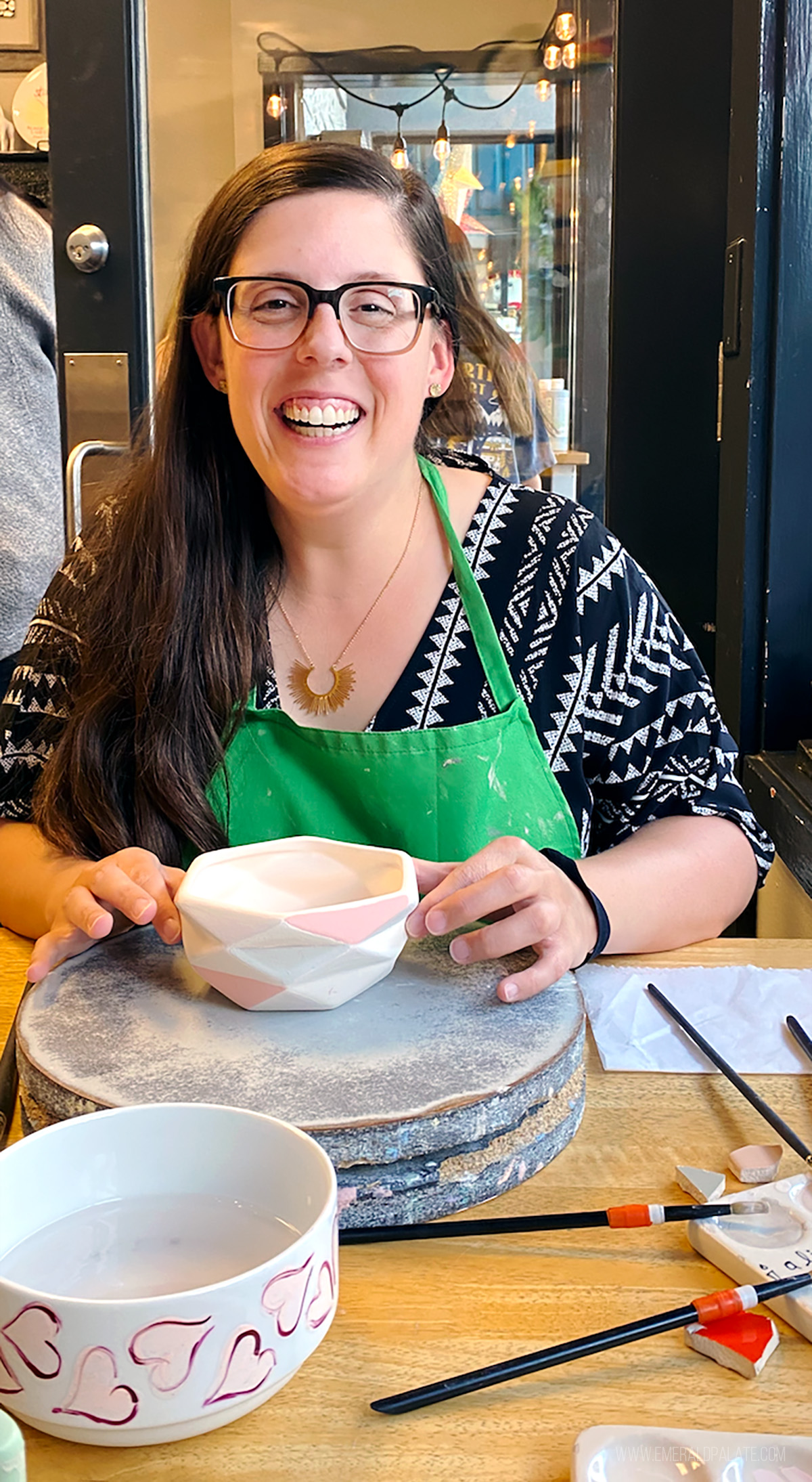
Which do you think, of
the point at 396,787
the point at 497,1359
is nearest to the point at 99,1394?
the point at 497,1359

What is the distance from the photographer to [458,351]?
1.48 metres

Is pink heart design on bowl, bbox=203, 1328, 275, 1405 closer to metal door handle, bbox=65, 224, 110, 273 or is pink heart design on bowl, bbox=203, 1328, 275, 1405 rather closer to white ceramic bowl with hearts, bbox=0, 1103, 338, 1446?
white ceramic bowl with hearts, bbox=0, 1103, 338, 1446

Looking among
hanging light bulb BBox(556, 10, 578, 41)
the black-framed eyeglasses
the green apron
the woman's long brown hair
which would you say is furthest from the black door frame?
the green apron

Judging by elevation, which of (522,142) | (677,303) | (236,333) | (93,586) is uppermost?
(522,142)

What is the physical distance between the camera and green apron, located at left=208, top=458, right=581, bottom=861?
1.19 m

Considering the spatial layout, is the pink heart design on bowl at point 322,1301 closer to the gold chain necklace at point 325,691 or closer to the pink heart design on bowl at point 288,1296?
the pink heart design on bowl at point 288,1296

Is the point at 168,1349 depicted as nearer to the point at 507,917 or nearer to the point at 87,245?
the point at 507,917

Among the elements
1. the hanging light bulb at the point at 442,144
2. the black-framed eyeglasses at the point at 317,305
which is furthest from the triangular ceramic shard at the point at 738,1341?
the hanging light bulb at the point at 442,144

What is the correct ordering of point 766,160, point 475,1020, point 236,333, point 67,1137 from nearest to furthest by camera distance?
1. point 67,1137
2. point 475,1020
3. point 236,333
4. point 766,160

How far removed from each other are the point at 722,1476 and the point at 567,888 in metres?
0.51

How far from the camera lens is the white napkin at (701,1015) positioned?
85 centimetres

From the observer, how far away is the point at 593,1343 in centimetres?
56

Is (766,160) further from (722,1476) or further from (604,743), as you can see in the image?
(722,1476)

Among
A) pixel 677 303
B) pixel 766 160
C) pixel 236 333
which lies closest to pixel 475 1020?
pixel 236 333
